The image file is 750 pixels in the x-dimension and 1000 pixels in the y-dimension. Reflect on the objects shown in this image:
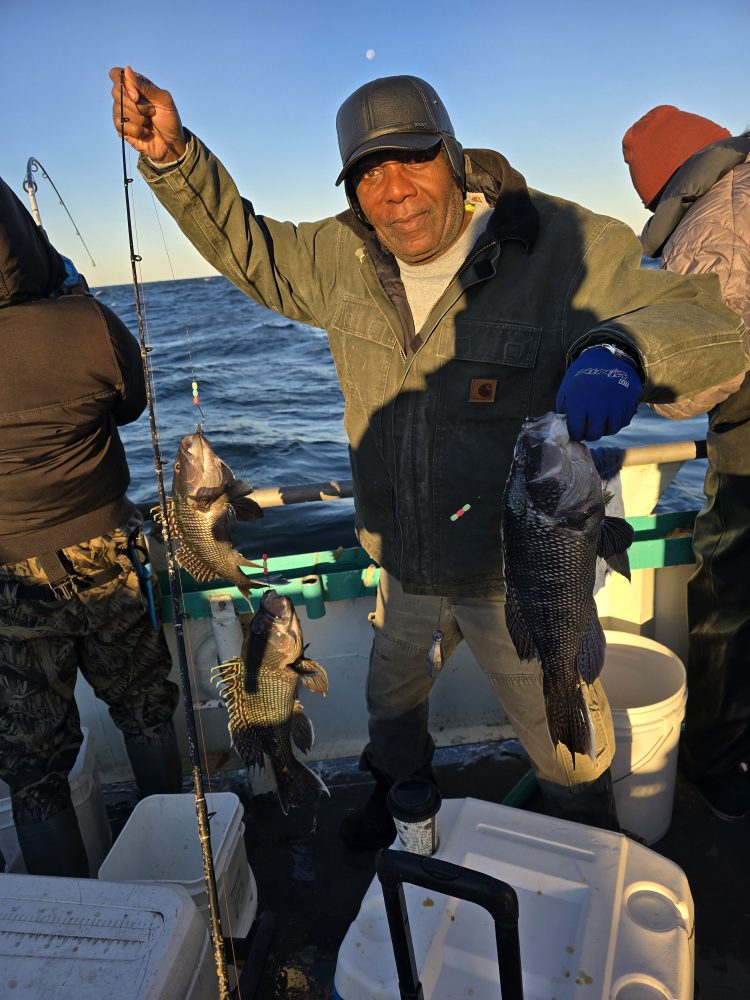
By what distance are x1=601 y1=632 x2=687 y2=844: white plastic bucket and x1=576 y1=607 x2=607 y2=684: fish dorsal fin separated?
650 millimetres

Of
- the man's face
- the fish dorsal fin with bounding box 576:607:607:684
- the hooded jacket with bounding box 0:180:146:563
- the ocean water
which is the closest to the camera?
the fish dorsal fin with bounding box 576:607:607:684

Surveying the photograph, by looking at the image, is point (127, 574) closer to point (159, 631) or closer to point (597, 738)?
point (159, 631)

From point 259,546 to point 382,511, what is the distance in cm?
691

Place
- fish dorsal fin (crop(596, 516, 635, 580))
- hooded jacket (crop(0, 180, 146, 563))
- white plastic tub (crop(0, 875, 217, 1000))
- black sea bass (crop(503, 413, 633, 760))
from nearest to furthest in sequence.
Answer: white plastic tub (crop(0, 875, 217, 1000)) → black sea bass (crop(503, 413, 633, 760)) → fish dorsal fin (crop(596, 516, 635, 580)) → hooded jacket (crop(0, 180, 146, 563))

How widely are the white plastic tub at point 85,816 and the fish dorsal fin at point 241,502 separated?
56.1 inches

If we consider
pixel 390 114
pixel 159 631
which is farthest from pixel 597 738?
pixel 390 114

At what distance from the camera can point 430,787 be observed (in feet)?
6.58

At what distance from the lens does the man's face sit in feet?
7.95

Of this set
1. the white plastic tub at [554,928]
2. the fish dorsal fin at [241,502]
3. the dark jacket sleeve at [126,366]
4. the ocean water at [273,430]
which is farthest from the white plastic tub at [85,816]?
the ocean water at [273,430]

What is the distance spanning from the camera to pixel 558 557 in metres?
2.14

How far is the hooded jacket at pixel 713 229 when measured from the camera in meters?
2.64

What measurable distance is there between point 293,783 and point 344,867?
58 cm

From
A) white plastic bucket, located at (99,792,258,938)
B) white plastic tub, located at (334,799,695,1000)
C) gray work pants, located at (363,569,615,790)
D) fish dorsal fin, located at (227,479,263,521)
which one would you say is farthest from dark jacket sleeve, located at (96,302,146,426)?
white plastic tub, located at (334,799,695,1000)

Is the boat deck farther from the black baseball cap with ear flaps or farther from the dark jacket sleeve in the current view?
the black baseball cap with ear flaps
